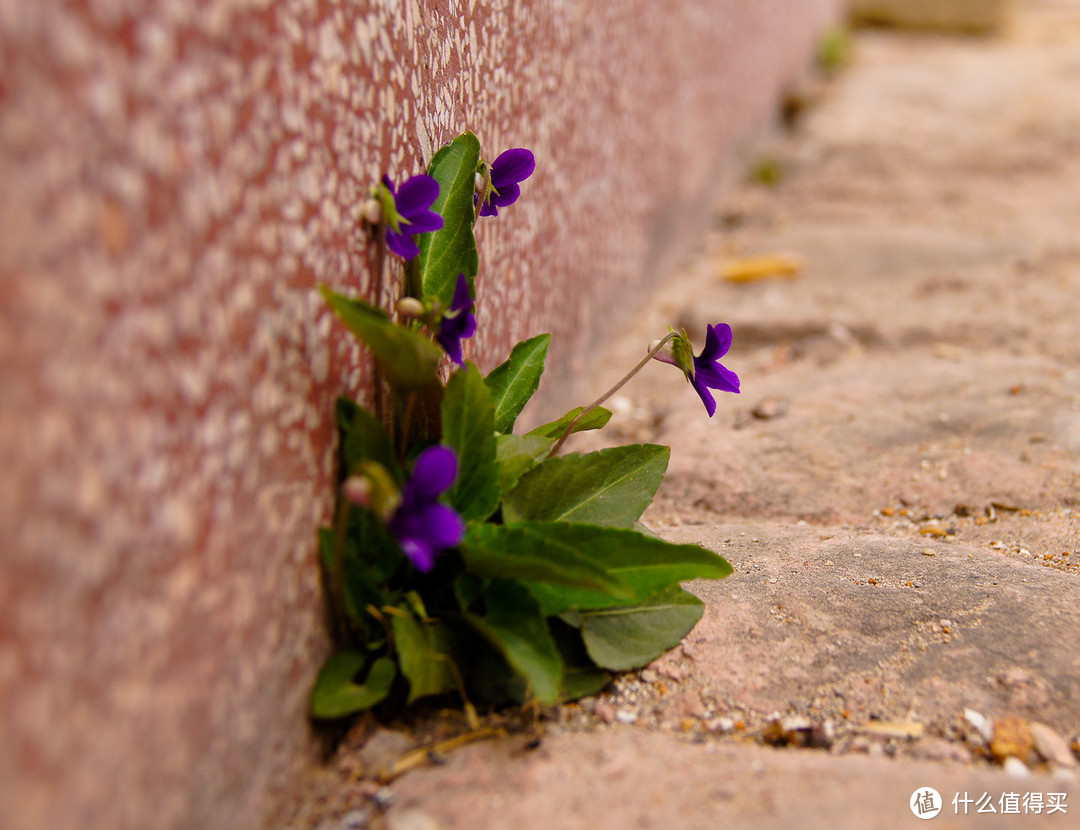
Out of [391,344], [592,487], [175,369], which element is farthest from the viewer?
[592,487]

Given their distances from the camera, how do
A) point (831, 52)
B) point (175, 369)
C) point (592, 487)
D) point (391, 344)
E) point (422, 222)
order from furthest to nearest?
point (831, 52) → point (592, 487) → point (422, 222) → point (391, 344) → point (175, 369)

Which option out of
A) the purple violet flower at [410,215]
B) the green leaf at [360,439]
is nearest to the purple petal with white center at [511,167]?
the purple violet flower at [410,215]

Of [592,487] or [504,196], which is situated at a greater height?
[504,196]

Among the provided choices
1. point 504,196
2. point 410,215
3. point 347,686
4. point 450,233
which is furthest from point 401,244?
point 347,686

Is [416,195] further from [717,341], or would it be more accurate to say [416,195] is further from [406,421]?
[717,341]

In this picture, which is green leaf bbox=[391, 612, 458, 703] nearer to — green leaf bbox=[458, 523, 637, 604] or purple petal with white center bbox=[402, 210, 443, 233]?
green leaf bbox=[458, 523, 637, 604]

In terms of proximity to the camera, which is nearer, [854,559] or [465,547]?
[465,547]

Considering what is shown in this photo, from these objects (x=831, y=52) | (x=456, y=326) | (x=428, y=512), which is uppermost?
(x=831, y=52)

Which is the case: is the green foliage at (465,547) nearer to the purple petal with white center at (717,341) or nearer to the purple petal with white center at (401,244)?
the purple petal with white center at (401,244)
